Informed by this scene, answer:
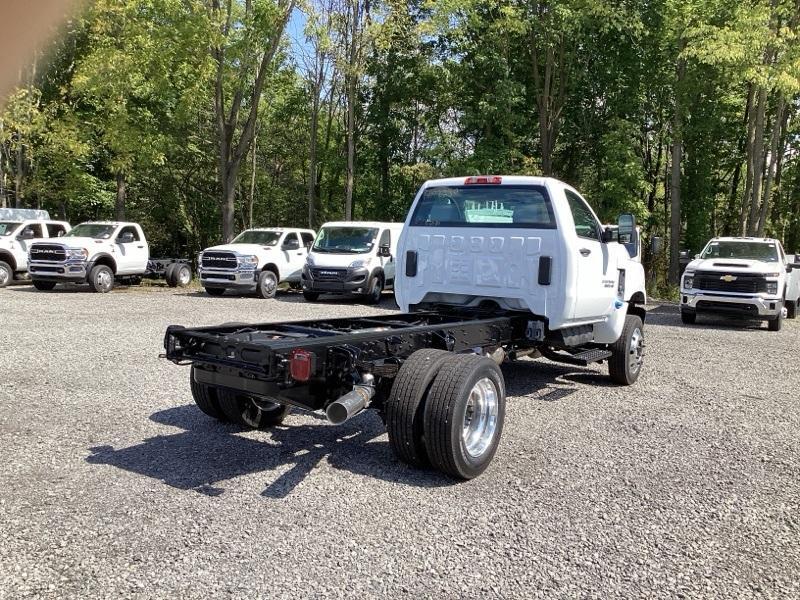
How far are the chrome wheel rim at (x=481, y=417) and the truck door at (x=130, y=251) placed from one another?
17.2 metres

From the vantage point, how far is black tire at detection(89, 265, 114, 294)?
19000 mm

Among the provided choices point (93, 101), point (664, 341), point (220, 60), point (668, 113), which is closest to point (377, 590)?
point (664, 341)

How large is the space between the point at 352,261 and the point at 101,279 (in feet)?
23.9

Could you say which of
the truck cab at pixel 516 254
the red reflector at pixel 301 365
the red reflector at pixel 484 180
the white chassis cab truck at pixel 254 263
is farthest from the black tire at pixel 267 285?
the red reflector at pixel 301 365

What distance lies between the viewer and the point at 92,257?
1898 cm

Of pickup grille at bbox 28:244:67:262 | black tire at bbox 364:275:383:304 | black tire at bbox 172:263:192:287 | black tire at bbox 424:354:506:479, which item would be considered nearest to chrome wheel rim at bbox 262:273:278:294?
black tire at bbox 364:275:383:304

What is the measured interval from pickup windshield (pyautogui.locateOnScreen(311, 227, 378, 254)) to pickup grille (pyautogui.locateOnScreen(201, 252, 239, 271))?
217 centimetres

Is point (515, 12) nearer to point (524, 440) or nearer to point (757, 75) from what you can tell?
point (757, 75)

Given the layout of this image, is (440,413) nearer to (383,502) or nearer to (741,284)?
(383,502)

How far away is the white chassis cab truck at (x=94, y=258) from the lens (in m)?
18.5

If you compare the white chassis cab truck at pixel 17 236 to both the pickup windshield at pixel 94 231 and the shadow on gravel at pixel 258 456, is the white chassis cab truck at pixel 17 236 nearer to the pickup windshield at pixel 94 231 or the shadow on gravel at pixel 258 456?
the pickup windshield at pixel 94 231

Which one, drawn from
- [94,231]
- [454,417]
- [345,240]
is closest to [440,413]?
[454,417]

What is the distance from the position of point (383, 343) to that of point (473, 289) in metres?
2.23

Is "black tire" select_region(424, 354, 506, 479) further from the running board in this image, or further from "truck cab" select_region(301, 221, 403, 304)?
"truck cab" select_region(301, 221, 403, 304)
